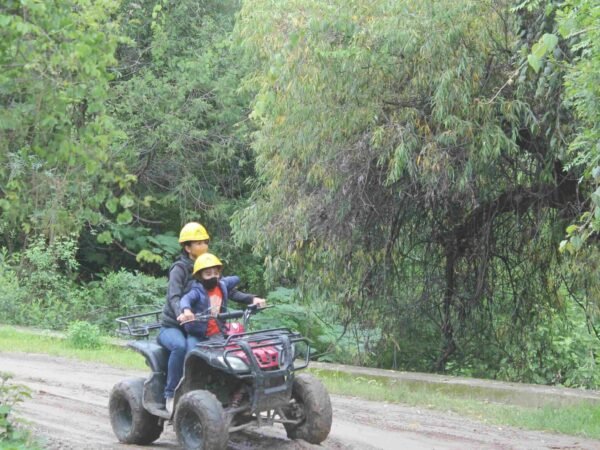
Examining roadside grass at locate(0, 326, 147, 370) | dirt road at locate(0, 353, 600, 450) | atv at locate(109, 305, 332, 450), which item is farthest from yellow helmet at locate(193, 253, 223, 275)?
roadside grass at locate(0, 326, 147, 370)

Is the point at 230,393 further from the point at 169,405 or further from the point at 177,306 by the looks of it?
the point at 177,306

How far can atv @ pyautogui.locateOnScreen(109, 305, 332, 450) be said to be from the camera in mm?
8336

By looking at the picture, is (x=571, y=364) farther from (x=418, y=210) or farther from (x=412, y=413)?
(x=412, y=413)

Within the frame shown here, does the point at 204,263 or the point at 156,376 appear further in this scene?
the point at 156,376

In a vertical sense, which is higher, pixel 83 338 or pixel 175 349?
pixel 175 349

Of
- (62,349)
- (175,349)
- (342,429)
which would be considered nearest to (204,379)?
(175,349)

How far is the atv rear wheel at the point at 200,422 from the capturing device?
8266 mm

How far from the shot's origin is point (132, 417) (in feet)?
30.7

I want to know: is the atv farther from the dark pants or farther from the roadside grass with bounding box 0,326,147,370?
the roadside grass with bounding box 0,326,147,370

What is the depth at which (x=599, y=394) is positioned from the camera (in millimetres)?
13414

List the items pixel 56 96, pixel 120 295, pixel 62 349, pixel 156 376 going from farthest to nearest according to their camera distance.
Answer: pixel 120 295
pixel 62 349
pixel 156 376
pixel 56 96

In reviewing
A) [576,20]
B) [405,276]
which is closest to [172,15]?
[405,276]

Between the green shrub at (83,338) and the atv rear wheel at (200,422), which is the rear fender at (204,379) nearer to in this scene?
the atv rear wheel at (200,422)

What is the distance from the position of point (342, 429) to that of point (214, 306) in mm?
2392
